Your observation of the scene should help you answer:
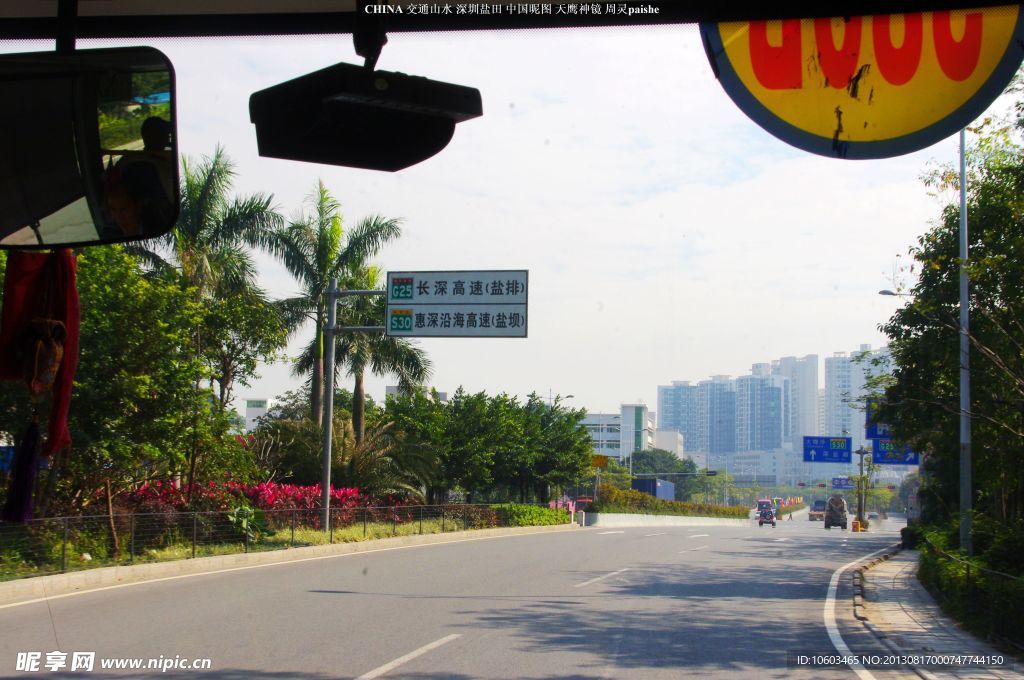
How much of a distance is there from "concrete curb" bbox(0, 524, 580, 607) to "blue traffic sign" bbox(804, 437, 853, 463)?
39.2m

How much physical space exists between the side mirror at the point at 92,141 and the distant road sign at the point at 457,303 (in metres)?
18.1

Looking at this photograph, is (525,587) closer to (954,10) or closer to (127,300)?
(127,300)

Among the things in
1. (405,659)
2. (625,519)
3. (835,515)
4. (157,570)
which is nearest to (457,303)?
(157,570)

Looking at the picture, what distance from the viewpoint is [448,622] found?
1255 centimetres

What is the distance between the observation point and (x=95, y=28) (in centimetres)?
390

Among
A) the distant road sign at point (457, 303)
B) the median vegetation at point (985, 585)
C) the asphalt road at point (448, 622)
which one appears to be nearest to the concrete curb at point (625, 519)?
the asphalt road at point (448, 622)

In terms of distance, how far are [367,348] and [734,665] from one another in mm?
24390

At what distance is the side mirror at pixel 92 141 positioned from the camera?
2828mm

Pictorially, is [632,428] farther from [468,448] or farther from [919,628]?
[919,628]

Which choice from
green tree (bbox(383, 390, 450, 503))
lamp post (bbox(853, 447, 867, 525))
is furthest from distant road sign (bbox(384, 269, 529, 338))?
lamp post (bbox(853, 447, 867, 525))

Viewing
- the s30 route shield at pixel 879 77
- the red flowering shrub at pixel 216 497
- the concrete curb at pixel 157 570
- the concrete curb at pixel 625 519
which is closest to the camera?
the s30 route shield at pixel 879 77

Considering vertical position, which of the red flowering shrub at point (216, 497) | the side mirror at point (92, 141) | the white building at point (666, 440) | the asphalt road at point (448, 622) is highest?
the side mirror at point (92, 141)

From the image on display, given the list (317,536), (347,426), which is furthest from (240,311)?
(347,426)

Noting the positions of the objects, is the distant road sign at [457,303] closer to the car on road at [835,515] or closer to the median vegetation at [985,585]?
the median vegetation at [985,585]
